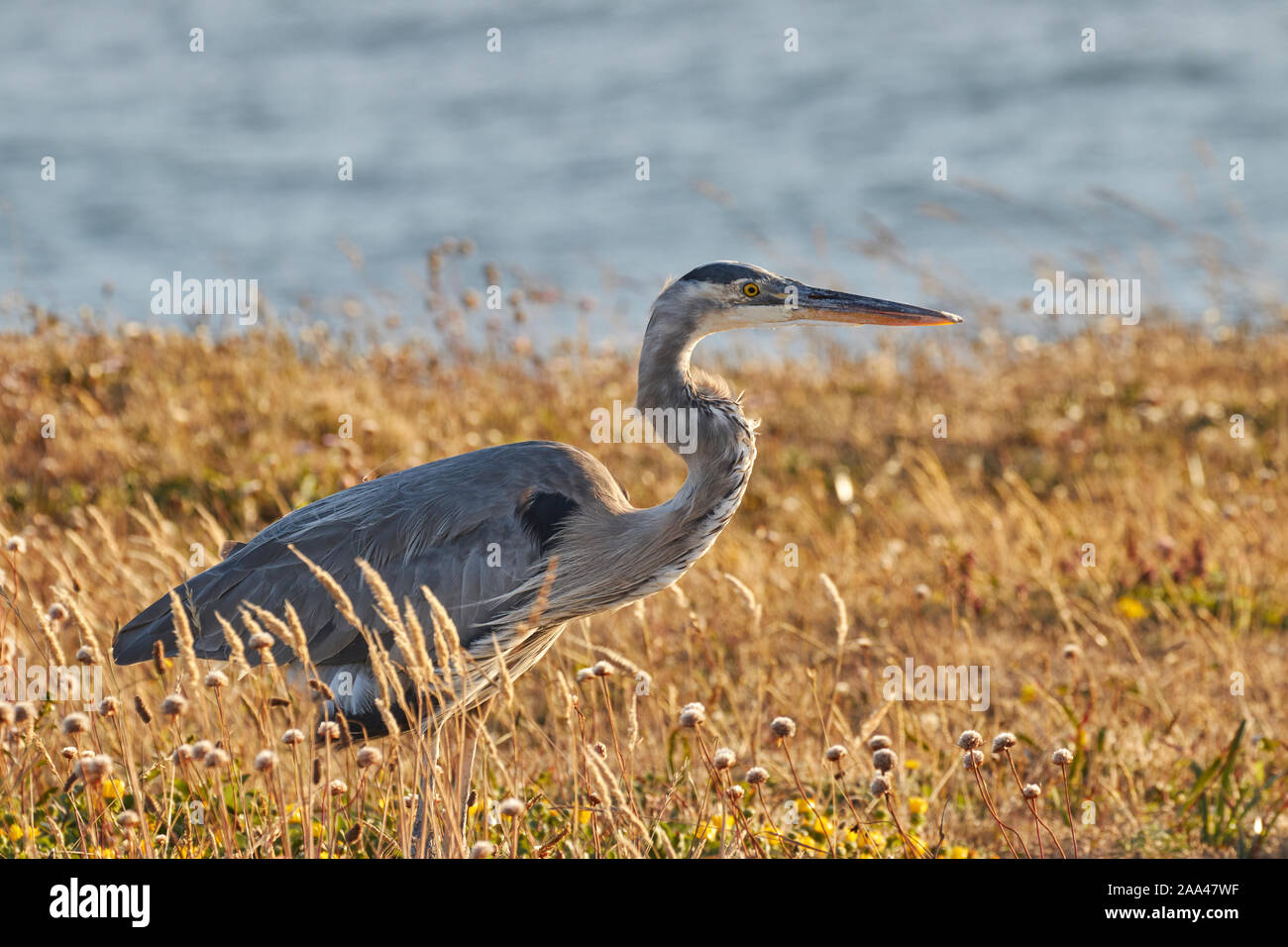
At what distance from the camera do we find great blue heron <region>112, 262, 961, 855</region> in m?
4.41

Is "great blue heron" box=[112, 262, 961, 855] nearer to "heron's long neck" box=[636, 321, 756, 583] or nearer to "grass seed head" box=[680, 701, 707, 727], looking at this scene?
"heron's long neck" box=[636, 321, 756, 583]

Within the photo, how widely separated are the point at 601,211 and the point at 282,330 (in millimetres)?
15664

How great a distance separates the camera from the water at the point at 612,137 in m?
22.2

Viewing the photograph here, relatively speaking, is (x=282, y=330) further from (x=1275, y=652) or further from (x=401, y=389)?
(x=1275, y=652)

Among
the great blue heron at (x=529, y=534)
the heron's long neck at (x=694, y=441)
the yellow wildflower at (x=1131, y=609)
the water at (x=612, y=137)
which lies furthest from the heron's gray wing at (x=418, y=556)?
the water at (x=612, y=137)

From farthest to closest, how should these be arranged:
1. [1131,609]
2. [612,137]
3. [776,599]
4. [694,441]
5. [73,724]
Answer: [612,137]
[776,599]
[1131,609]
[694,441]
[73,724]

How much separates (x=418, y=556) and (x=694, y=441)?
991mm

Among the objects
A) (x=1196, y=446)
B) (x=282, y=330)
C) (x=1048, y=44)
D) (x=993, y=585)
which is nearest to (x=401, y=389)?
(x=282, y=330)

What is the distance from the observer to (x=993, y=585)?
21.7 ft

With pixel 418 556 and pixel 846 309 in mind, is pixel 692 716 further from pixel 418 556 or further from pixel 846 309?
pixel 846 309

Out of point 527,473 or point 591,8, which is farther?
point 591,8

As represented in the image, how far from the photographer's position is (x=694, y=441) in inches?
172

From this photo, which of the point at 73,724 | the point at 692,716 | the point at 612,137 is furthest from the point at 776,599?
the point at 612,137

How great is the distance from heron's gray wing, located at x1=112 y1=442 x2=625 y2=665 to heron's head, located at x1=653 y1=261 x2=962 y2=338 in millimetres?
630
